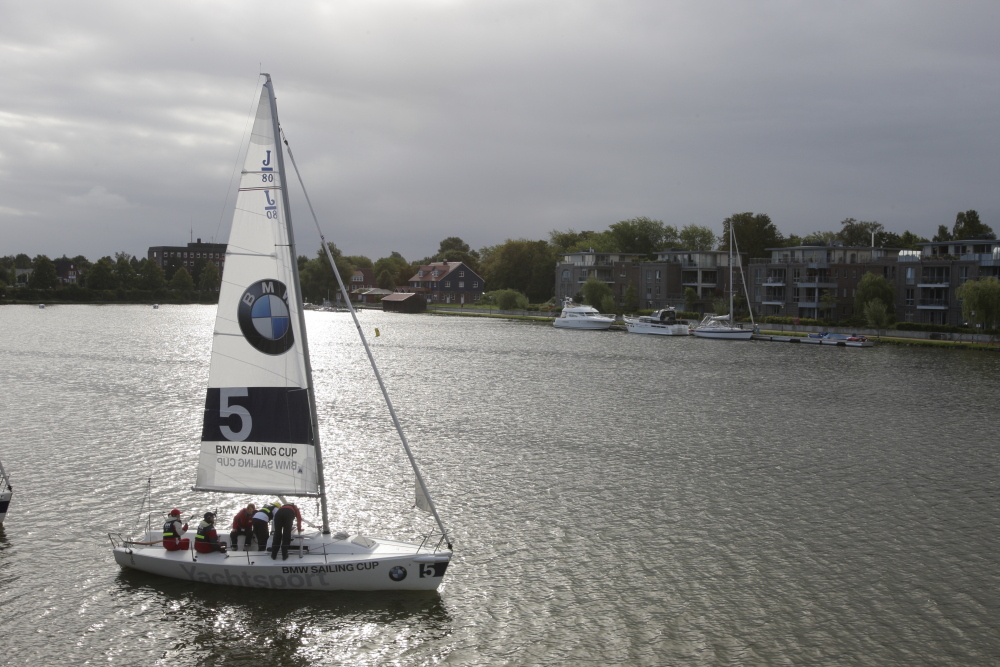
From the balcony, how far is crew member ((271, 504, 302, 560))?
10659cm

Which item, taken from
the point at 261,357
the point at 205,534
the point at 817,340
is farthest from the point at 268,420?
the point at 817,340

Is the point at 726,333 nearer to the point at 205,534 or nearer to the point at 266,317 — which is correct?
the point at 266,317

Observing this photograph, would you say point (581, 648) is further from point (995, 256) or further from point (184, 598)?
point (995, 256)

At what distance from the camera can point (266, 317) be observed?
1903cm

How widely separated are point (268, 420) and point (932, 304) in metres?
107

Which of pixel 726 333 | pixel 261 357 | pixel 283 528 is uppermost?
pixel 261 357

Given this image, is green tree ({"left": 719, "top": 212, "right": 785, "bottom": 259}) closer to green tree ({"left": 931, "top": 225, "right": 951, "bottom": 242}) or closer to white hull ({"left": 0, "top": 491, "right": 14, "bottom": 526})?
green tree ({"left": 931, "top": 225, "right": 951, "bottom": 242})

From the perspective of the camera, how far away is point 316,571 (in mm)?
18766

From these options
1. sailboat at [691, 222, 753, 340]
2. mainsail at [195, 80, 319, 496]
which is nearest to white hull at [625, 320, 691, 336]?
sailboat at [691, 222, 753, 340]

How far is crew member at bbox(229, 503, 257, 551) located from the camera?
1916cm

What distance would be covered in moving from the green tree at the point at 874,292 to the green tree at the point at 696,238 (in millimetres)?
76601

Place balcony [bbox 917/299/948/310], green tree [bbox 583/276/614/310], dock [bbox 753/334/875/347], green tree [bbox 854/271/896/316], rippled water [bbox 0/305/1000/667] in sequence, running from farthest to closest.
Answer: green tree [bbox 583/276/614/310]
green tree [bbox 854/271/896/316]
balcony [bbox 917/299/948/310]
dock [bbox 753/334/875/347]
rippled water [bbox 0/305/1000/667]

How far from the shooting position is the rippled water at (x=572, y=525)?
17.7 m

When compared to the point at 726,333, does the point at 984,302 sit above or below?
above
